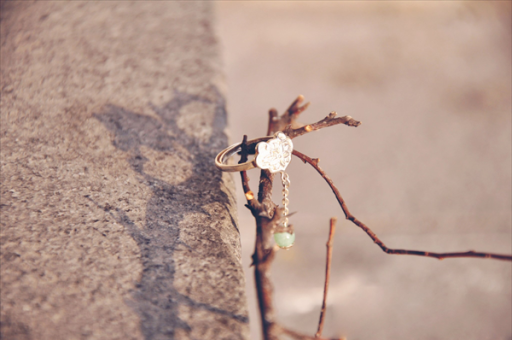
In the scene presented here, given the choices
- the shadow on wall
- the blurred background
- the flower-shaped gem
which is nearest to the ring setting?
the flower-shaped gem

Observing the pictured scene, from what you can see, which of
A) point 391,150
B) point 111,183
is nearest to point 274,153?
point 111,183

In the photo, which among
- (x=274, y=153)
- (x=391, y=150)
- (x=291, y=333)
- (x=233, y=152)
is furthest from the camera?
(x=391, y=150)

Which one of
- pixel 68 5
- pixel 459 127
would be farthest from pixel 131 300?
pixel 459 127

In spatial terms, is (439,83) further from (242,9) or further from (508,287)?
(242,9)

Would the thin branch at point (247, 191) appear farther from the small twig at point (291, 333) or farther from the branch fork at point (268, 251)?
the small twig at point (291, 333)

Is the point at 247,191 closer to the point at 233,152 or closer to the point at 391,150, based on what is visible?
the point at 233,152

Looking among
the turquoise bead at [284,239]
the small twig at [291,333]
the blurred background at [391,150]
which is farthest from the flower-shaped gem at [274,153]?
the blurred background at [391,150]

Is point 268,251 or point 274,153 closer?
point 268,251
